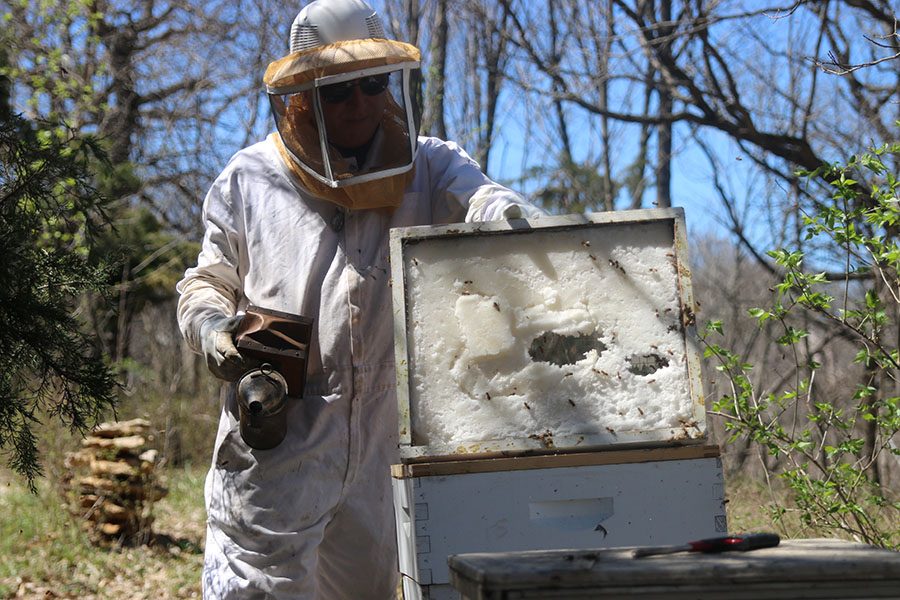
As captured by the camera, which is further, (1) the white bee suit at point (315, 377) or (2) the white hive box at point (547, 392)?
(1) the white bee suit at point (315, 377)

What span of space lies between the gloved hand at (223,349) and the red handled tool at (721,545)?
1.25 m

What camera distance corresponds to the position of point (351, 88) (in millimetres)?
2775

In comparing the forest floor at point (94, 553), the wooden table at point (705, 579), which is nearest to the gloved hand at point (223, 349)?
the wooden table at point (705, 579)

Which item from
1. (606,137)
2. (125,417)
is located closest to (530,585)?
(125,417)

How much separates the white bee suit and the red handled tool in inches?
44.4

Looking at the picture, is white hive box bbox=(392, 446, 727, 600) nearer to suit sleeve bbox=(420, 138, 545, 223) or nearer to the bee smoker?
the bee smoker

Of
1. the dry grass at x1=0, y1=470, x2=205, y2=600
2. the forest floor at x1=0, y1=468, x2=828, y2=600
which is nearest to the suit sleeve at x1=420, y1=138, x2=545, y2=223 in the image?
the dry grass at x1=0, y1=470, x2=205, y2=600

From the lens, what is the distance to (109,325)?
380 inches

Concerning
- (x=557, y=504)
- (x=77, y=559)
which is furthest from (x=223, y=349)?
(x=77, y=559)

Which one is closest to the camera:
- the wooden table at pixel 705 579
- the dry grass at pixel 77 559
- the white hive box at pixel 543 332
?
the wooden table at pixel 705 579

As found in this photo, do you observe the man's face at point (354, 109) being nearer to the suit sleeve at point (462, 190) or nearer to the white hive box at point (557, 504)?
the suit sleeve at point (462, 190)

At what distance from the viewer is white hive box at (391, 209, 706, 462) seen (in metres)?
2.23

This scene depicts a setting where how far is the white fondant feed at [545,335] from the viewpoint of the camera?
2.24 m

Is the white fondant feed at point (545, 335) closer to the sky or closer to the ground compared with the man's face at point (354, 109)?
closer to the ground
